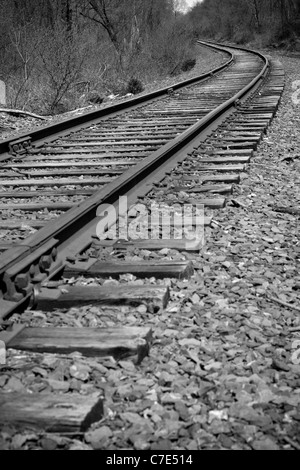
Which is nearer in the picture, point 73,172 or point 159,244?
point 159,244

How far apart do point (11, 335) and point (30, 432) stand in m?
0.63

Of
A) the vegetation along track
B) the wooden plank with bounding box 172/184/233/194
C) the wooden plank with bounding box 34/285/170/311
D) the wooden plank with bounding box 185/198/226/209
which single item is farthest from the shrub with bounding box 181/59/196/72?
the wooden plank with bounding box 34/285/170/311

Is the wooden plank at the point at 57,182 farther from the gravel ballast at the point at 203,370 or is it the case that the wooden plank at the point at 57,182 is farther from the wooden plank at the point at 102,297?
the wooden plank at the point at 102,297

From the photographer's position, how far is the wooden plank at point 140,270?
2.90 m

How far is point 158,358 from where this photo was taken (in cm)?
221

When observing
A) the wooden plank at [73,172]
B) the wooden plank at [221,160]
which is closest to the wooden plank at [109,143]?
the wooden plank at [221,160]

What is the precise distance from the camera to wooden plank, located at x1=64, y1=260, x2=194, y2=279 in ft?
9.53

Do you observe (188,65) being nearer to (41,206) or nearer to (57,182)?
(57,182)

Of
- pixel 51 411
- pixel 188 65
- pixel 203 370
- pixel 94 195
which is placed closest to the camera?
pixel 51 411

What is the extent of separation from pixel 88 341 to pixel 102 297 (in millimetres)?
402

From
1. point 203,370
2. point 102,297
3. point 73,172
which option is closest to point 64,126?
point 73,172

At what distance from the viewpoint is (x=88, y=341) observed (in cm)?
225

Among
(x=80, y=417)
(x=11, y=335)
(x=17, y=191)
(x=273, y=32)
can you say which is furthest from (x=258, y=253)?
(x=273, y=32)

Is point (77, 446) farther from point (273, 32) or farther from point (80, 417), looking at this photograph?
point (273, 32)
